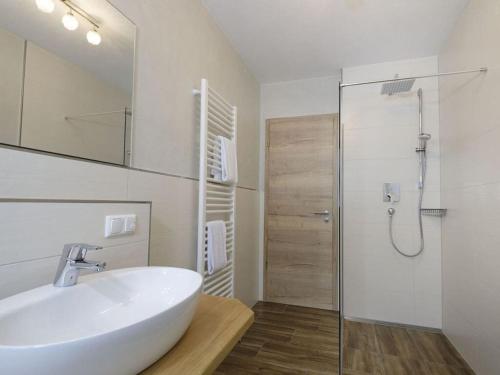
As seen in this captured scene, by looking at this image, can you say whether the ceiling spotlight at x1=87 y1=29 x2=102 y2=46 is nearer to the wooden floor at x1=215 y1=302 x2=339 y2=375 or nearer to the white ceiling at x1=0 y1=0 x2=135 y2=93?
the white ceiling at x1=0 y1=0 x2=135 y2=93

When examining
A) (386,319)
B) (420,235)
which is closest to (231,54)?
(420,235)

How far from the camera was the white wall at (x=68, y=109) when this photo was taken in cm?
88

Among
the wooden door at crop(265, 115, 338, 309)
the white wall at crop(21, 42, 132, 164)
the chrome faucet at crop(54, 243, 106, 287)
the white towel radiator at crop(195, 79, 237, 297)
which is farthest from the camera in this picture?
the wooden door at crop(265, 115, 338, 309)

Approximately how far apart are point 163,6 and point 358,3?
51.8 inches

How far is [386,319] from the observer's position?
2.54 m

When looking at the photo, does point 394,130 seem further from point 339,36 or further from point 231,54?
point 231,54

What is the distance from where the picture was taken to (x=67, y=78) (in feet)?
3.30

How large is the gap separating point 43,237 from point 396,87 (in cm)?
261

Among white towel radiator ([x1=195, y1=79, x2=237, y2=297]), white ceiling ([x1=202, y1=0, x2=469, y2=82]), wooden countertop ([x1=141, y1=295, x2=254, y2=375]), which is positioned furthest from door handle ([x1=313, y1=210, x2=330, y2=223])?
wooden countertop ([x1=141, y1=295, x2=254, y2=375])

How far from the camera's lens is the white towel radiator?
67.1 inches

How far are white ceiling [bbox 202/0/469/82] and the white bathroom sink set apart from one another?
6.26 feet

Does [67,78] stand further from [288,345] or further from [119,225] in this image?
[288,345]

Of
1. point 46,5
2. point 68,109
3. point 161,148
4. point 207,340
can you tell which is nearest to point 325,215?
point 161,148

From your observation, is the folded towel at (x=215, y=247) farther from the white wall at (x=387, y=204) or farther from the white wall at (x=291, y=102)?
the white wall at (x=387, y=204)
